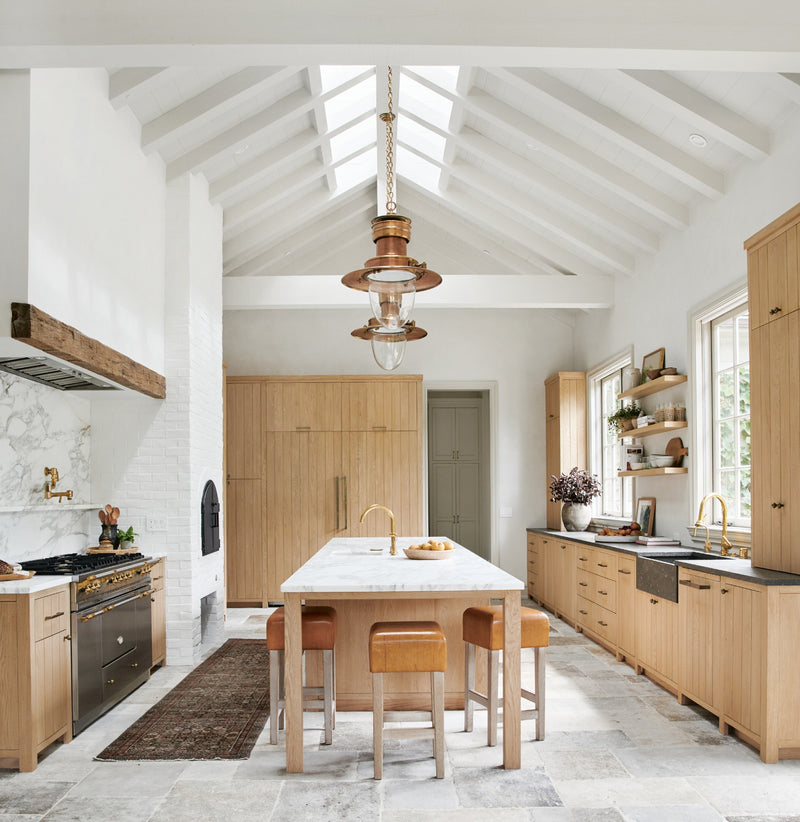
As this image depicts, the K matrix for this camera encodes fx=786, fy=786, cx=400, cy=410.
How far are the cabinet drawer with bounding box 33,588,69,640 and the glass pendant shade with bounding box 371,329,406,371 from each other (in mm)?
2134

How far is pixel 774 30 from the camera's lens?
3.24 meters

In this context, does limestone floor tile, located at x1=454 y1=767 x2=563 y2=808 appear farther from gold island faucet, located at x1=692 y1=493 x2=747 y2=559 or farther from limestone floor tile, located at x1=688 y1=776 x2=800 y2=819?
gold island faucet, located at x1=692 y1=493 x2=747 y2=559

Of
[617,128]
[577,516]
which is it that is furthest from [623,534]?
[617,128]

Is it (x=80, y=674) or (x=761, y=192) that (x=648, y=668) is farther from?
(x=80, y=674)

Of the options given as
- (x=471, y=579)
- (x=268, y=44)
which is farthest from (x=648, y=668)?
(x=268, y=44)

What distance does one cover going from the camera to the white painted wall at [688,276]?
4.61 metres

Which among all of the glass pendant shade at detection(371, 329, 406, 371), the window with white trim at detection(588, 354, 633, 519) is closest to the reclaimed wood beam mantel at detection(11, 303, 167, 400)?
the glass pendant shade at detection(371, 329, 406, 371)

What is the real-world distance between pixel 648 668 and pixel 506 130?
4004 millimetres

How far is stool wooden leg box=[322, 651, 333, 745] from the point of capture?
3806mm

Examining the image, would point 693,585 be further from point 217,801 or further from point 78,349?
point 78,349

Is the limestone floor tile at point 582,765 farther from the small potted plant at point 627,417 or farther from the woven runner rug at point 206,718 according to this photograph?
the small potted plant at point 627,417

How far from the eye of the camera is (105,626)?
443 cm

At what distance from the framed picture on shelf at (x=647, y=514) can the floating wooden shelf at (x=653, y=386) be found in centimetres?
87

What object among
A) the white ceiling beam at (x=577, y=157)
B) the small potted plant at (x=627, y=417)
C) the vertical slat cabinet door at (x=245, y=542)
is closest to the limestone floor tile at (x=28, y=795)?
the vertical slat cabinet door at (x=245, y=542)
